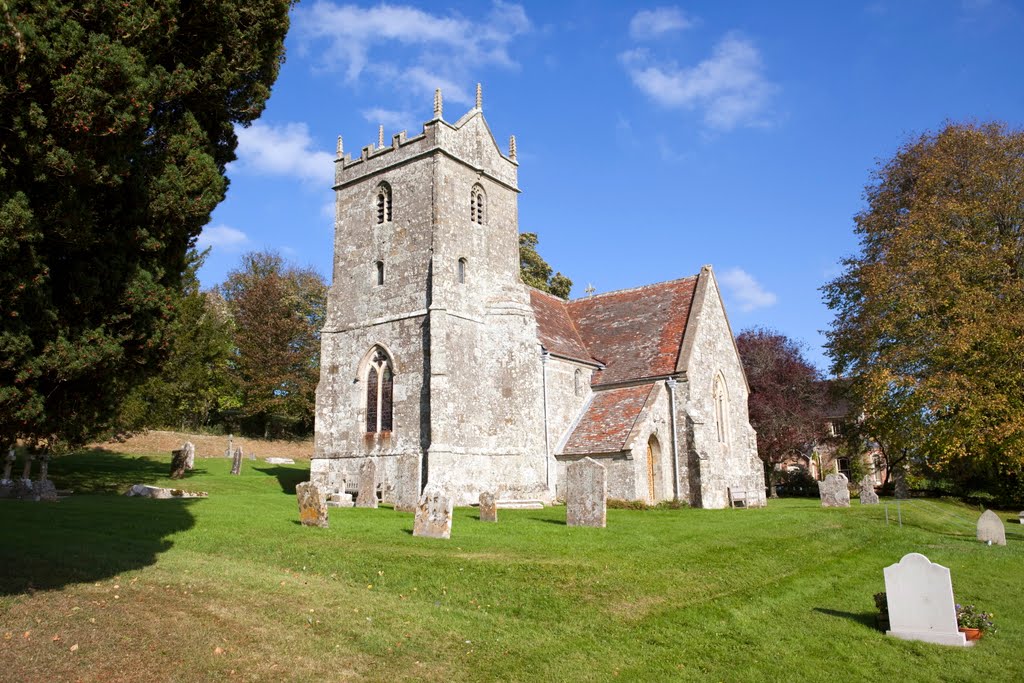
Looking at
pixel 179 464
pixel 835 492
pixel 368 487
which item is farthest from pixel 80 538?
pixel 835 492

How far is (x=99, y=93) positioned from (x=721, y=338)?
1027 inches

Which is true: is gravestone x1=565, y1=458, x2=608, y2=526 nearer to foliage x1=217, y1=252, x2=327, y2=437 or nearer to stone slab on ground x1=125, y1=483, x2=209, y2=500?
stone slab on ground x1=125, y1=483, x2=209, y2=500

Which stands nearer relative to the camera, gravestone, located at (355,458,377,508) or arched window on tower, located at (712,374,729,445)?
gravestone, located at (355,458,377,508)

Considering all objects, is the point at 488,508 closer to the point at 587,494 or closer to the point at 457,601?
the point at 587,494

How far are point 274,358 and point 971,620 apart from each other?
140ft

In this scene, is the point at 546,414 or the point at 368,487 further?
the point at 546,414

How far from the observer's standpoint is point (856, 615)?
10492 mm

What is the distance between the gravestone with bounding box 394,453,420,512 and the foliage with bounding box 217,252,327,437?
84.9 ft

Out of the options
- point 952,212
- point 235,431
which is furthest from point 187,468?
point 952,212

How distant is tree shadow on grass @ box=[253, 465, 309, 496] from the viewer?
27.0 m

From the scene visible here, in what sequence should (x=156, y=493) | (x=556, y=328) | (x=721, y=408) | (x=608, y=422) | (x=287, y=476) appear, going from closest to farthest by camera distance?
(x=156, y=493) → (x=608, y=422) → (x=721, y=408) → (x=556, y=328) → (x=287, y=476)

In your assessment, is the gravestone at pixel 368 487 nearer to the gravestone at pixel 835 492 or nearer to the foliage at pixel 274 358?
the gravestone at pixel 835 492

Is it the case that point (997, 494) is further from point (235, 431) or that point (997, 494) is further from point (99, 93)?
point (235, 431)

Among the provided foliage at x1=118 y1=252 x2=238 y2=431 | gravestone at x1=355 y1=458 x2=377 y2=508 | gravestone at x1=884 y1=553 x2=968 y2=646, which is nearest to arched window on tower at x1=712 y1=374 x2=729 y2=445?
gravestone at x1=355 y1=458 x2=377 y2=508
